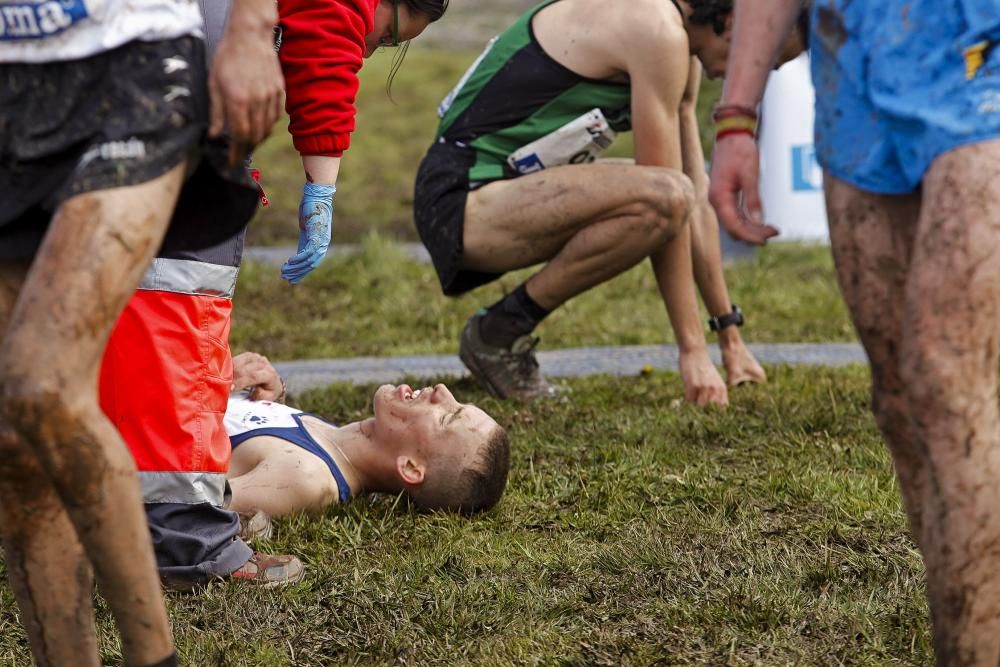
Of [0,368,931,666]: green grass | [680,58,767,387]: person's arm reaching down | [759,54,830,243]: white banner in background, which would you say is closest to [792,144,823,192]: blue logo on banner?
[759,54,830,243]: white banner in background

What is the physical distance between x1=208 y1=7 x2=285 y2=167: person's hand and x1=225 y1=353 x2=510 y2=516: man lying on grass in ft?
5.61

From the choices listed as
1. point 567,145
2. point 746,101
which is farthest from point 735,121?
point 567,145

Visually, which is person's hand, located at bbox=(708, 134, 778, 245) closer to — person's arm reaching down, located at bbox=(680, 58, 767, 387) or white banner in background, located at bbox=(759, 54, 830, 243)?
person's arm reaching down, located at bbox=(680, 58, 767, 387)

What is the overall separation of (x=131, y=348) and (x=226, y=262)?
30cm

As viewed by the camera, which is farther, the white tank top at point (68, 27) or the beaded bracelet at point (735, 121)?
the beaded bracelet at point (735, 121)

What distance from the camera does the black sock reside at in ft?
17.4

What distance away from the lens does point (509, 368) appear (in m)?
5.25

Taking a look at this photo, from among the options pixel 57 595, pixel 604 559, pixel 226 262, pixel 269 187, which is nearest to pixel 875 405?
pixel 604 559

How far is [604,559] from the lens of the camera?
319 centimetres

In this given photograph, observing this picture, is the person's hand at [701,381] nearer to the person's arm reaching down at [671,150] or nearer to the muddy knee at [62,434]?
the person's arm reaching down at [671,150]

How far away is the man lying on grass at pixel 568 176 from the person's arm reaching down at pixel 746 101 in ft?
8.52

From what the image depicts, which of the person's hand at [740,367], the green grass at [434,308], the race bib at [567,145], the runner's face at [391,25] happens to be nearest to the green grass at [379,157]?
the green grass at [434,308]

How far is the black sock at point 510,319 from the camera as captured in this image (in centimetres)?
529

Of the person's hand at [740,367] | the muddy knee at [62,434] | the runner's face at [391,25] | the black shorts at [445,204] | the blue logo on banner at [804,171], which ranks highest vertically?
the muddy knee at [62,434]
